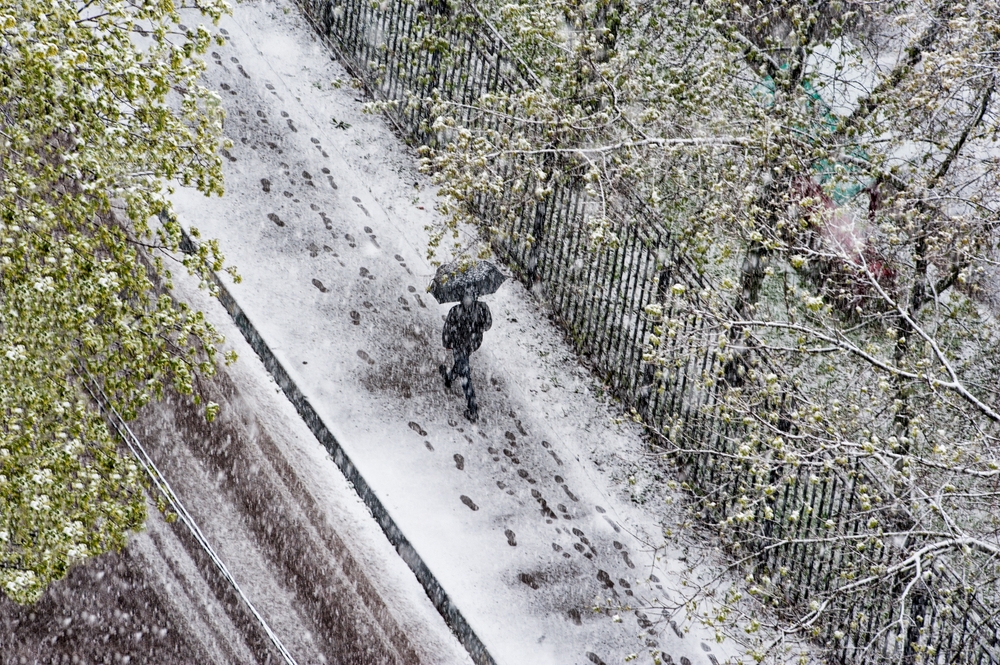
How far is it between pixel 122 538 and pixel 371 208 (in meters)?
6.17

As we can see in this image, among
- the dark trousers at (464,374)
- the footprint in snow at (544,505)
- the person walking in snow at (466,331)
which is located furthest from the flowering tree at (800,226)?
the footprint in snow at (544,505)

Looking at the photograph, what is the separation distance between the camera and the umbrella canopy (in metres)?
8.09

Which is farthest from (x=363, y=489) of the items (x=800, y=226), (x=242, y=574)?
(x=800, y=226)

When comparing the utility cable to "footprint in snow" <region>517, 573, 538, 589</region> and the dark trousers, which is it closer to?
"footprint in snow" <region>517, 573, 538, 589</region>

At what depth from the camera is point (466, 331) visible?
8.55m

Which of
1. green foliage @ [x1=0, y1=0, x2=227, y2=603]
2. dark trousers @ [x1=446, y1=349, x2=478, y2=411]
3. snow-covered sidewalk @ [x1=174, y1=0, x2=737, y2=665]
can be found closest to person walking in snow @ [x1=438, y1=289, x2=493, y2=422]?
dark trousers @ [x1=446, y1=349, x2=478, y2=411]

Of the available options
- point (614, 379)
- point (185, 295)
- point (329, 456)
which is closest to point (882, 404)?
point (614, 379)

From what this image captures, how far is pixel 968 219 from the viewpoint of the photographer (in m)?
8.00

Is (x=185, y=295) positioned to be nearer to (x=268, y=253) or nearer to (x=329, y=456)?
(x=268, y=253)

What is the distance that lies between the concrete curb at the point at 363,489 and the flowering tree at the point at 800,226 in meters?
2.24

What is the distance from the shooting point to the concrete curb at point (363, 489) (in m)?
7.50

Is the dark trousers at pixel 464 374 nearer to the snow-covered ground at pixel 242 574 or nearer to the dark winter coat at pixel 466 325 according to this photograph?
the dark winter coat at pixel 466 325

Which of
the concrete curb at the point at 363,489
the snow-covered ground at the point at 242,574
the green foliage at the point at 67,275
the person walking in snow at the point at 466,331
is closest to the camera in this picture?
the green foliage at the point at 67,275

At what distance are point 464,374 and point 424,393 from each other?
62cm
